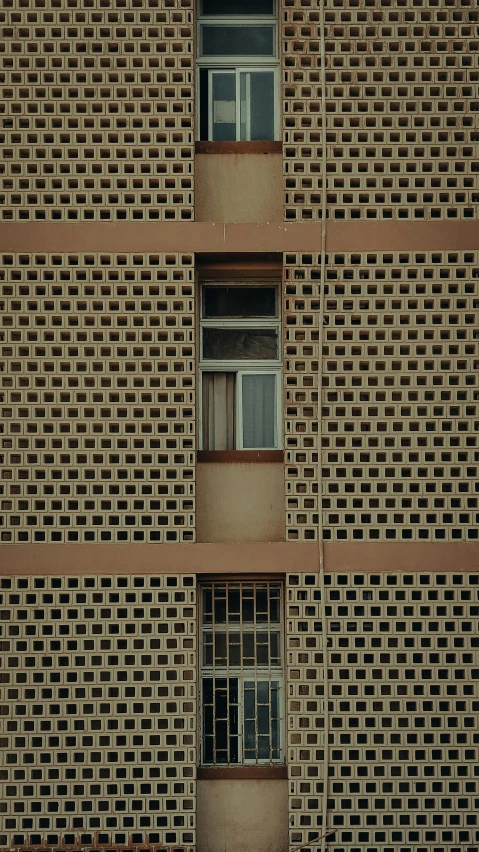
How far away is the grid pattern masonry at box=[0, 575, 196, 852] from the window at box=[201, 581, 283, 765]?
0.37 meters

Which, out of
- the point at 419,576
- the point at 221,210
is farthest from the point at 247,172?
the point at 419,576

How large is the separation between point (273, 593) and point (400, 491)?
140 centimetres

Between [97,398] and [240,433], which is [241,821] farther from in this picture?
[97,398]

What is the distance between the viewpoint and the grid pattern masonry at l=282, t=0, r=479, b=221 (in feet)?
31.6

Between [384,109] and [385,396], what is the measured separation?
8.28 feet

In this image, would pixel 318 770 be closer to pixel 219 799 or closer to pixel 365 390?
pixel 219 799

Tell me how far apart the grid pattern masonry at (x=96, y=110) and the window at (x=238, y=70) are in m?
0.45

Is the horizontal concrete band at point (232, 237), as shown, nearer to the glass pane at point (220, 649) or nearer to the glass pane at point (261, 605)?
the glass pane at point (261, 605)

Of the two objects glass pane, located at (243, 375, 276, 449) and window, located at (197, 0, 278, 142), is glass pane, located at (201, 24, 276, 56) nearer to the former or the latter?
window, located at (197, 0, 278, 142)

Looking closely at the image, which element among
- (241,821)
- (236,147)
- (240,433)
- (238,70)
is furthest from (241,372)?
(241,821)

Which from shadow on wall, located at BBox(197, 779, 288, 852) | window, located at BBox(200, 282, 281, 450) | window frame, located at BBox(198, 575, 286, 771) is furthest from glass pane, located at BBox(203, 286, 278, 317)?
shadow on wall, located at BBox(197, 779, 288, 852)

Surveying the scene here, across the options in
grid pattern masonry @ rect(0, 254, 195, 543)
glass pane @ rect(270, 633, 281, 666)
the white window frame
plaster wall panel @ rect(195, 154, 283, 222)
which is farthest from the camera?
the white window frame

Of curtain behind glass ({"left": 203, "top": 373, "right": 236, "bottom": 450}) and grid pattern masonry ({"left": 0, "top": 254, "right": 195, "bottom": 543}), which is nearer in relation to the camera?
grid pattern masonry ({"left": 0, "top": 254, "right": 195, "bottom": 543})

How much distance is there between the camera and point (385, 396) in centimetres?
945
